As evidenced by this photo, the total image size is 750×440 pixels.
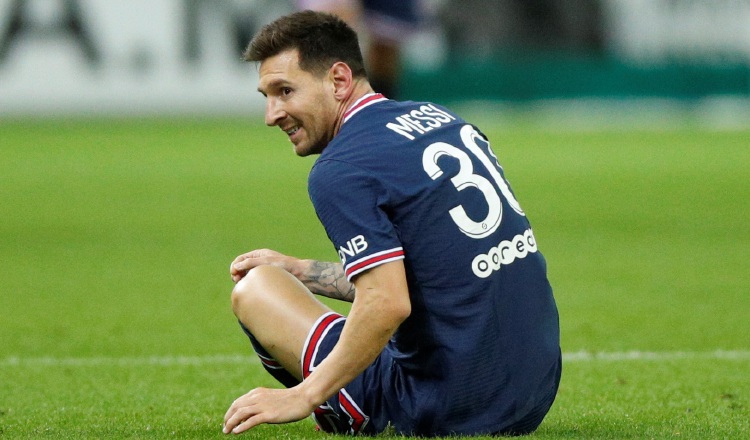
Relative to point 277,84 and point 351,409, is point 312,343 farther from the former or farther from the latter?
point 277,84

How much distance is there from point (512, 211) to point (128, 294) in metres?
3.93

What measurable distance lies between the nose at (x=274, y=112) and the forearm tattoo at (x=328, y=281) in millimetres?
568

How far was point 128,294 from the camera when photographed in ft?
23.3

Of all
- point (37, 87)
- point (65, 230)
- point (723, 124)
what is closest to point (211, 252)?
point (65, 230)

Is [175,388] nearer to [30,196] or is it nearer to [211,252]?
[211,252]

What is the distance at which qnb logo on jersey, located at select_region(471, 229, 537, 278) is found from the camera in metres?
3.47

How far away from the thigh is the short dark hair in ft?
1.94

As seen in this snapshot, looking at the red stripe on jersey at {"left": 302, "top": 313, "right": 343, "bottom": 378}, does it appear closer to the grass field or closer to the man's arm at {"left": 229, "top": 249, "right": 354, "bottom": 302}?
the grass field

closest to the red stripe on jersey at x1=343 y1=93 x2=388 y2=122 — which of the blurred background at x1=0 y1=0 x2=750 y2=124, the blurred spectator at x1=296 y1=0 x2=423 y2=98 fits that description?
the blurred spectator at x1=296 y1=0 x2=423 y2=98

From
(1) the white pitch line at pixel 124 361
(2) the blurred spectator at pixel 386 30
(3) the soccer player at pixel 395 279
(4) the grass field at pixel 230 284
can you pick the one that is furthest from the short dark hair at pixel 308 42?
(2) the blurred spectator at pixel 386 30

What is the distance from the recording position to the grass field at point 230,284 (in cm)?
436

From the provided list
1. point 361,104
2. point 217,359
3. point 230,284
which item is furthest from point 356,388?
point 230,284

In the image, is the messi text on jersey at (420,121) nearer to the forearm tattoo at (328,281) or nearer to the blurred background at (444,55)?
the forearm tattoo at (328,281)

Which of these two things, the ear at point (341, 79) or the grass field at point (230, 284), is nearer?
the ear at point (341, 79)
